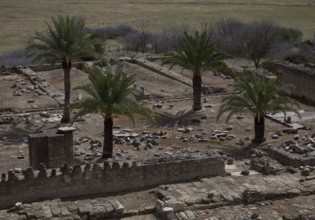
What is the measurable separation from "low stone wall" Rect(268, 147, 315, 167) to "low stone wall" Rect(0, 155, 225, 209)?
97.7 inches

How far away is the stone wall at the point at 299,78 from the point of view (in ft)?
102

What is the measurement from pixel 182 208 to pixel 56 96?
1751cm

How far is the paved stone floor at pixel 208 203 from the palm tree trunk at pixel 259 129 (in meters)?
6.45

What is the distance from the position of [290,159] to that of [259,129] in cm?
460

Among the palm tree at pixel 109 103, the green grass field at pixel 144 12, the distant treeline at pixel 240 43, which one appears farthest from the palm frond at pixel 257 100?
the green grass field at pixel 144 12

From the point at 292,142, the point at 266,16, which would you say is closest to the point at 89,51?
the point at 292,142

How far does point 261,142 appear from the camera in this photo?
78.6 ft

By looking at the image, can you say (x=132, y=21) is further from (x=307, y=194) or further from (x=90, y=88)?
(x=307, y=194)

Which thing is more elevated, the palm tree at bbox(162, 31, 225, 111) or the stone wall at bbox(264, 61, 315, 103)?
the palm tree at bbox(162, 31, 225, 111)

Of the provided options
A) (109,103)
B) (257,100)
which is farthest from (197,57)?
(109,103)

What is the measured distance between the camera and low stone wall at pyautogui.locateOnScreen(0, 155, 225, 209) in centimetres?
1583

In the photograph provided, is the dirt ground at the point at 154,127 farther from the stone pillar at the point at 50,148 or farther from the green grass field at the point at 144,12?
the green grass field at the point at 144,12

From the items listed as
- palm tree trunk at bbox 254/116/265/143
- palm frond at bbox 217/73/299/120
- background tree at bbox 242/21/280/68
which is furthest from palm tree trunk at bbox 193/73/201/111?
background tree at bbox 242/21/280/68

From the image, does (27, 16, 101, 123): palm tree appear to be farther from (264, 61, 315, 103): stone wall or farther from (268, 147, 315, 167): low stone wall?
(264, 61, 315, 103): stone wall
